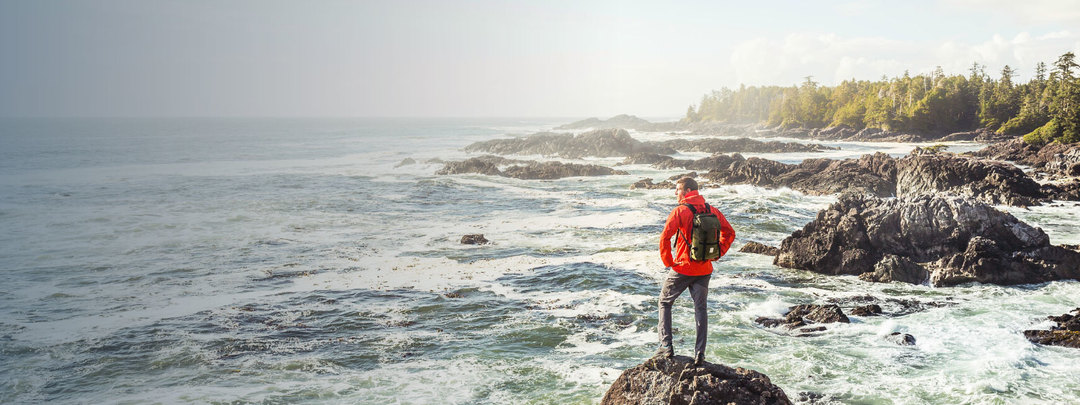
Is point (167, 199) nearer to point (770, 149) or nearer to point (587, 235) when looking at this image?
point (587, 235)

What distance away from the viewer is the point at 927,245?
16.5 metres

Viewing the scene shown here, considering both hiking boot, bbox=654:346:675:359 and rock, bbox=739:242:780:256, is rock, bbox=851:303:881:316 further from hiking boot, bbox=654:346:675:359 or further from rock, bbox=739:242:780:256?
hiking boot, bbox=654:346:675:359

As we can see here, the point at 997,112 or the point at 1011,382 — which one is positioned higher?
the point at 997,112

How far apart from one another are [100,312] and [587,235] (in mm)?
15556

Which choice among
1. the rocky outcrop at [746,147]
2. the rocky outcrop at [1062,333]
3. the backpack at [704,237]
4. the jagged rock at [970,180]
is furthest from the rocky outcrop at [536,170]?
the backpack at [704,237]

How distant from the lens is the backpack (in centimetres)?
703

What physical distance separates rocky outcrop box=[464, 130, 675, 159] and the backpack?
60.2 m

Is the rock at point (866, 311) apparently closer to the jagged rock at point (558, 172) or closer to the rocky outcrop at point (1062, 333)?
the rocky outcrop at point (1062, 333)

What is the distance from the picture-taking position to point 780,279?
16000 mm

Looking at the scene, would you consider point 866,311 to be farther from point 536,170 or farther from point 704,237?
point 536,170

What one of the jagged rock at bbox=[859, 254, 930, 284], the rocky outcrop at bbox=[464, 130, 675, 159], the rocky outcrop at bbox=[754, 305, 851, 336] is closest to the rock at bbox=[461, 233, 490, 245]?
the rocky outcrop at bbox=[754, 305, 851, 336]

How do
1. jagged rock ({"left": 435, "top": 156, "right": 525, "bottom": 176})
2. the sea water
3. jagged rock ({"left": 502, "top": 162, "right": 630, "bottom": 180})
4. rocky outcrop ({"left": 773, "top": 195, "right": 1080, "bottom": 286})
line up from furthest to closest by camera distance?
jagged rock ({"left": 435, "top": 156, "right": 525, "bottom": 176}) < jagged rock ({"left": 502, "top": 162, "right": 630, "bottom": 180}) < rocky outcrop ({"left": 773, "top": 195, "right": 1080, "bottom": 286}) < the sea water

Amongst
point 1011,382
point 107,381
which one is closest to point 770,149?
point 1011,382

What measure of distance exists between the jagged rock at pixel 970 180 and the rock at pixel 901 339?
18464 mm
